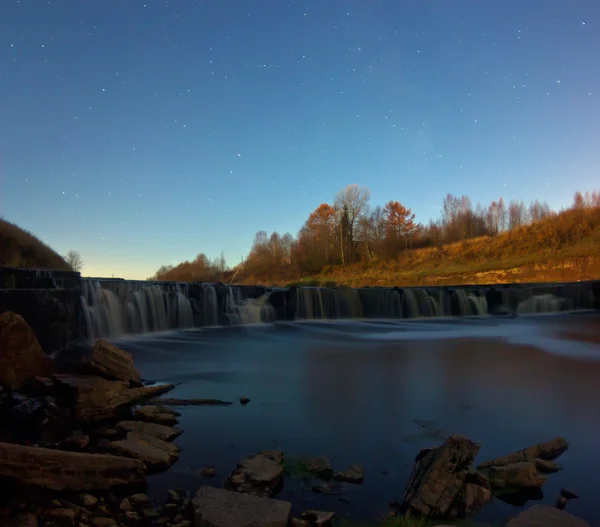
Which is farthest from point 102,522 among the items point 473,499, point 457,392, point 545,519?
point 457,392

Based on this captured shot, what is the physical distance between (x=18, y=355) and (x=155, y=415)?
247 cm

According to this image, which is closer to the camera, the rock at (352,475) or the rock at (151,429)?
the rock at (352,475)

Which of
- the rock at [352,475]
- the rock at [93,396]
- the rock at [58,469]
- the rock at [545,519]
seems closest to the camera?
the rock at [545,519]

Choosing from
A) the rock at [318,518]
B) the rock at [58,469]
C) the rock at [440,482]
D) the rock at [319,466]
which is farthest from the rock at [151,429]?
the rock at [440,482]

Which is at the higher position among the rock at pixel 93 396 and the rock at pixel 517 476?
the rock at pixel 93 396

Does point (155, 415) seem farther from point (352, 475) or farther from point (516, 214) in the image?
point (516, 214)

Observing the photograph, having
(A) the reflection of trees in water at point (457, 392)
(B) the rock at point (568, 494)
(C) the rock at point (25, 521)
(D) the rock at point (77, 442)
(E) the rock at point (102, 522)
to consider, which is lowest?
(A) the reflection of trees in water at point (457, 392)

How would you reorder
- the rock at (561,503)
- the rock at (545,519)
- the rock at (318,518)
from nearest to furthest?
the rock at (545,519), the rock at (318,518), the rock at (561,503)

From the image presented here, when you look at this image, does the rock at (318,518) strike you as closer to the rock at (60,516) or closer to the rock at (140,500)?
the rock at (140,500)

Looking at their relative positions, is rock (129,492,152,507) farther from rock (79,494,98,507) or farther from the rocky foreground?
rock (79,494,98,507)

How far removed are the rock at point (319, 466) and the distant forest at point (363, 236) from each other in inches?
2327

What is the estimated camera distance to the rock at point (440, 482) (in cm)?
379

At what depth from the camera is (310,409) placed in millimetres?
7477

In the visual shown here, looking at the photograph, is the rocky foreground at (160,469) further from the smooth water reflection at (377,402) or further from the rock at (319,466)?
the smooth water reflection at (377,402)
